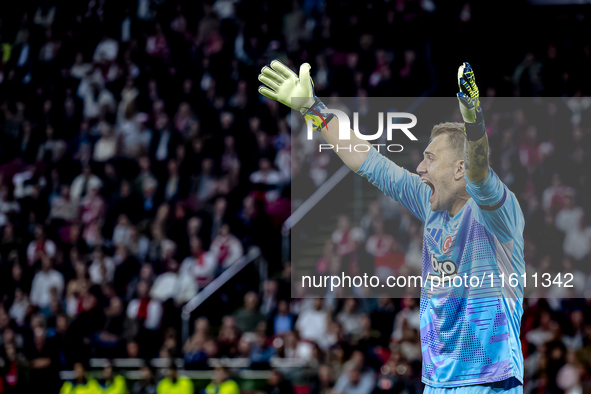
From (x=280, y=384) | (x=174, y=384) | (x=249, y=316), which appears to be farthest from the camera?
(x=249, y=316)

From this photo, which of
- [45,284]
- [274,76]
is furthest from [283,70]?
[45,284]

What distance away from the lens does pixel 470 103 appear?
3.81m

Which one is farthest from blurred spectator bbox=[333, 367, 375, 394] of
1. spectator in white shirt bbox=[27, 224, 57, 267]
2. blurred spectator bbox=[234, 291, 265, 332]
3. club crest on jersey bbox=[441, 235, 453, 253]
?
spectator in white shirt bbox=[27, 224, 57, 267]

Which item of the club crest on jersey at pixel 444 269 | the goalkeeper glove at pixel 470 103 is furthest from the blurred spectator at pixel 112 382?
the goalkeeper glove at pixel 470 103

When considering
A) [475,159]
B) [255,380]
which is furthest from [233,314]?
[475,159]

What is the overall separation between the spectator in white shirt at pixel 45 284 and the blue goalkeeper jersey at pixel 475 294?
29.2ft

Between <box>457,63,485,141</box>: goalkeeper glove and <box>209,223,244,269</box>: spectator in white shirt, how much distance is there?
7538 millimetres

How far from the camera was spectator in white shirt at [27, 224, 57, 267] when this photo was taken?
12.6 metres

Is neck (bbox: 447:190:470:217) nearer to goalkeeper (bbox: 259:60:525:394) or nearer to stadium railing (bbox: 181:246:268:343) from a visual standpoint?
goalkeeper (bbox: 259:60:525:394)

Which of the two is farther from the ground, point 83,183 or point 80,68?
point 80,68

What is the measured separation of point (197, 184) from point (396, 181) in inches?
307

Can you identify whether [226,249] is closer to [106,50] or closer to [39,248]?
[39,248]

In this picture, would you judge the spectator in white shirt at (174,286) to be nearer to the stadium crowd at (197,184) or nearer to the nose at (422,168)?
the stadium crowd at (197,184)

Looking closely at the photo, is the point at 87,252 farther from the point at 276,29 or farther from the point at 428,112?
the point at 428,112
